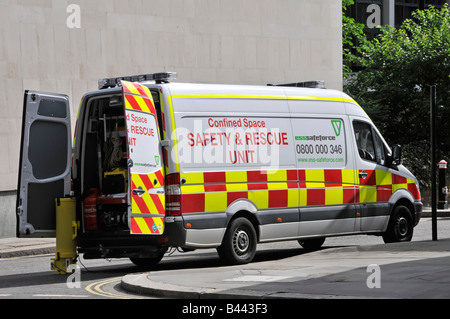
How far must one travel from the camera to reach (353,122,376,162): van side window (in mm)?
15516

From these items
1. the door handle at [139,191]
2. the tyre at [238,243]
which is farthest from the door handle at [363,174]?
the door handle at [139,191]

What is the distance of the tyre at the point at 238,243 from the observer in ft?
43.8

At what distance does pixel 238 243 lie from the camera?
13.5 metres

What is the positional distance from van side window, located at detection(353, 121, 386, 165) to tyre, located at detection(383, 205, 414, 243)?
938 mm

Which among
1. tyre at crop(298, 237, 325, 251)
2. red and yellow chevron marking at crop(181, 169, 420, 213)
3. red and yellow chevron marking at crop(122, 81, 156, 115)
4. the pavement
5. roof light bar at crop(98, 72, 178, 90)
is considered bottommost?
tyre at crop(298, 237, 325, 251)

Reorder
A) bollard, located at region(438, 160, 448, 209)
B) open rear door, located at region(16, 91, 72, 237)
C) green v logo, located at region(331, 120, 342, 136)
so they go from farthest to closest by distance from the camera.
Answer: bollard, located at region(438, 160, 448, 209), green v logo, located at region(331, 120, 342, 136), open rear door, located at region(16, 91, 72, 237)

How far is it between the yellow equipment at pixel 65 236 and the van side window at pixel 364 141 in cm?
501

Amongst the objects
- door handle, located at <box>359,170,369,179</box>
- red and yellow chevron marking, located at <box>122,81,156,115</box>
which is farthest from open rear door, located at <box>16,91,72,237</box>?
door handle, located at <box>359,170,369,179</box>

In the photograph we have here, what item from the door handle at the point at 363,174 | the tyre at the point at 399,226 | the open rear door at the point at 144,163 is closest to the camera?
the open rear door at the point at 144,163

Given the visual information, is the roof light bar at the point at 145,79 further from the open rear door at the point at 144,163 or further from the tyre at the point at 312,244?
the tyre at the point at 312,244

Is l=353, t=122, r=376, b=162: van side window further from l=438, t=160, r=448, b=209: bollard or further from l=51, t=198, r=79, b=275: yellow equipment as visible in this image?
l=438, t=160, r=448, b=209: bollard

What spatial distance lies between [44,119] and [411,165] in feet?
62.0
